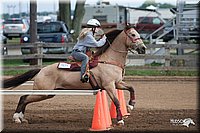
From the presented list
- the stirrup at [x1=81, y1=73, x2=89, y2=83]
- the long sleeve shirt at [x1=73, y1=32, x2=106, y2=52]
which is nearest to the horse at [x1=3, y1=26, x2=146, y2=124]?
the stirrup at [x1=81, y1=73, x2=89, y2=83]

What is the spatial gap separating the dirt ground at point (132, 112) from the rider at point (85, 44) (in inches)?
46.7

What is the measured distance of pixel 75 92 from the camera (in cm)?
1046

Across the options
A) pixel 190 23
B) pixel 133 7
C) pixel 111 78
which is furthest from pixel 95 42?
pixel 133 7

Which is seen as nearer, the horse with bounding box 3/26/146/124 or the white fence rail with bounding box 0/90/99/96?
the white fence rail with bounding box 0/90/99/96

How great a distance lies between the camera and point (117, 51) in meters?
11.8

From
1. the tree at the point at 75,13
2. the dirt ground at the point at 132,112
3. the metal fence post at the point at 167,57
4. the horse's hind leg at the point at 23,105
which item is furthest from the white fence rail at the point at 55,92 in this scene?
the tree at the point at 75,13

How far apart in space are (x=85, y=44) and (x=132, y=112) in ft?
7.99

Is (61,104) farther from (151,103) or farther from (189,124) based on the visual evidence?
(189,124)

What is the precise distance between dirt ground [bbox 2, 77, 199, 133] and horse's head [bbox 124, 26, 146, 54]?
1.53 metres

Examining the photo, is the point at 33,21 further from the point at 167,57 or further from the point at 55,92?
the point at 55,92

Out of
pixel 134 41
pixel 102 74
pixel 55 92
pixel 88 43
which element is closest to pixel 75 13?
pixel 134 41

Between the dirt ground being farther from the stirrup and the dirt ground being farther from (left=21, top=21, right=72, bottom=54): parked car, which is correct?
(left=21, top=21, right=72, bottom=54): parked car

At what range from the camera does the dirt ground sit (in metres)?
10.6

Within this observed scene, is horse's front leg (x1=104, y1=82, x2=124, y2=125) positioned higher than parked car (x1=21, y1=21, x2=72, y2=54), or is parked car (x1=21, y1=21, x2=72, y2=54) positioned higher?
parked car (x1=21, y1=21, x2=72, y2=54)
